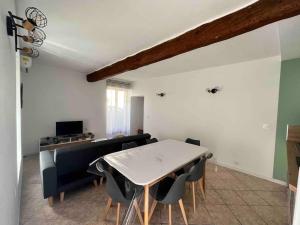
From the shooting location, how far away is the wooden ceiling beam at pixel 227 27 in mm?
1433

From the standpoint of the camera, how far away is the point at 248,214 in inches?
84.7

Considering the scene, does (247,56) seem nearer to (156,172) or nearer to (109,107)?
(156,172)

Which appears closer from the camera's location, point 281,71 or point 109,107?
point 281,71

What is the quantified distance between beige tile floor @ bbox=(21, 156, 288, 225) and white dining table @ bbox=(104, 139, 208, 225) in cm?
81

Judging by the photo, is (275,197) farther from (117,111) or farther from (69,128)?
(117,111)

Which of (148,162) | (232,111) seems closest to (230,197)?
(148,162)

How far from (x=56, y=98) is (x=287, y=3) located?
5594mm

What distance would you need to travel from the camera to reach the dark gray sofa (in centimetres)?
214

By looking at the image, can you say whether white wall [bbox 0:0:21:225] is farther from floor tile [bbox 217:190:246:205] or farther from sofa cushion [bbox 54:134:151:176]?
floor tile [bbox 217:190:246:205]

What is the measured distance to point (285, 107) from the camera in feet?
9.73

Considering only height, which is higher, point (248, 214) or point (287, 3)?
point (287, 3)

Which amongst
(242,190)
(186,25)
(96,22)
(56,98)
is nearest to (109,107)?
(56,98)

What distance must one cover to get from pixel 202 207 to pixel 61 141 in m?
4.25

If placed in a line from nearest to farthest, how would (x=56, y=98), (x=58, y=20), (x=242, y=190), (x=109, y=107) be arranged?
(x=58, y=20)
(x=242, y=190)
(x=56, y=98)
(x=109, y=107)
